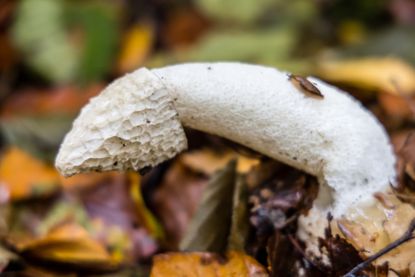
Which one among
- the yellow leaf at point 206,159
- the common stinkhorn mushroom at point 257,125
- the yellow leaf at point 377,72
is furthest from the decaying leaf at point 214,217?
the yellow leaf at point 377,72

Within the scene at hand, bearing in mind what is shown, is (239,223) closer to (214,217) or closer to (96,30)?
(214,217)

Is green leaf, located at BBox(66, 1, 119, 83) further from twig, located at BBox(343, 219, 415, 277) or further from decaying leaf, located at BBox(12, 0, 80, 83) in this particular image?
twig, located at BBox(343, 219, 415, 277)

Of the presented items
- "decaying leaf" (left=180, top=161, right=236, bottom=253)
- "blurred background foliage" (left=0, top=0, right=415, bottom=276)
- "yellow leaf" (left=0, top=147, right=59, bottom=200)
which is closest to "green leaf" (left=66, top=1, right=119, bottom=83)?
"blurred background foliage" (left=0, top=0, right=415, bottom=276)

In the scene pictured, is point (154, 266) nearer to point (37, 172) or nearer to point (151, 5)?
point (37, 172)

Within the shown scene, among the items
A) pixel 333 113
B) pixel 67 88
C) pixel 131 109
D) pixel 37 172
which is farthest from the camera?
pixel 67 88

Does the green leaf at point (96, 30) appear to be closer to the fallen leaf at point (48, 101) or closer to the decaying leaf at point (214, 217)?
the fallen leaf at point (48, 101)

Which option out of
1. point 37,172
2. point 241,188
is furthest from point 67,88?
point 241,188

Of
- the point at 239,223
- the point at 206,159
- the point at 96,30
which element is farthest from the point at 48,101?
the point at 239,223
